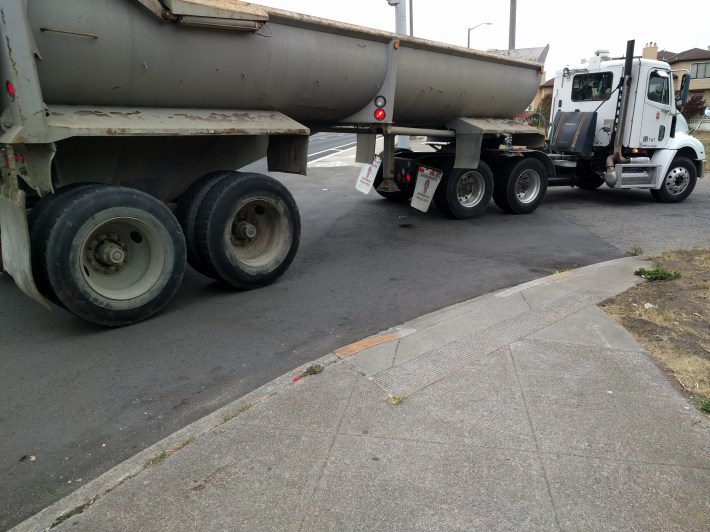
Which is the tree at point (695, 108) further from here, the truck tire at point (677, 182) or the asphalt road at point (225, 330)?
the asphalt road at point (225, 330)

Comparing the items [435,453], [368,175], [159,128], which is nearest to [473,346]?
[435,453]

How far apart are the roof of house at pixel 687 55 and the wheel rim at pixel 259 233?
57.3 metres

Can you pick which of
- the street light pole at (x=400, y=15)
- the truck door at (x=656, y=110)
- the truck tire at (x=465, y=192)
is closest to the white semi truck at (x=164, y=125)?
the truck tire at (x=465, y=192)

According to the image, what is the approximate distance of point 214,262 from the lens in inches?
220

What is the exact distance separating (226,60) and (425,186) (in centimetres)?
494

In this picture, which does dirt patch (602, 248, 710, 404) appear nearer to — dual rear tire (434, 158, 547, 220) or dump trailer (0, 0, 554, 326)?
dump trailer (0, 0, 554, 326)

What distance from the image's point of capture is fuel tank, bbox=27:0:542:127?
4602 mm

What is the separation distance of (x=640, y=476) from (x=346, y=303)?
336cm

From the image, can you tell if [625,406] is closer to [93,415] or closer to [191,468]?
[191,468]

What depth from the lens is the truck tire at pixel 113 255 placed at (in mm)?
4445

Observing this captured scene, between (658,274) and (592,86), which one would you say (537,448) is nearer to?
(658,274)

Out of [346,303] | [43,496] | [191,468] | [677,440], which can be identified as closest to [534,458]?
[677,440]

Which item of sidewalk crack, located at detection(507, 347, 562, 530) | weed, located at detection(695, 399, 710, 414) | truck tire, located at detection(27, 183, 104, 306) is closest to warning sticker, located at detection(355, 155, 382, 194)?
truck tire, located at detection(27, 183, 104, 306)

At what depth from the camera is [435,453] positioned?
292 cm
